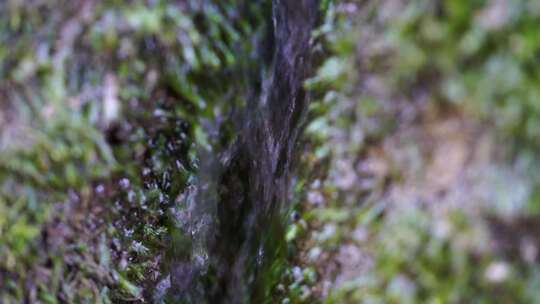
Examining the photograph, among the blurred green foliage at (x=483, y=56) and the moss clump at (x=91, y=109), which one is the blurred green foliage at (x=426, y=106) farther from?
the moss clump at (x=91, y=109)

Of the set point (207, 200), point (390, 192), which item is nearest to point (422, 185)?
point (390, 192)

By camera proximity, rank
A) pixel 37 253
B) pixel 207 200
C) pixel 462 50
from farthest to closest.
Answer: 1. pixel 207 200
2. pixel 37 253
3. pixel 462 50

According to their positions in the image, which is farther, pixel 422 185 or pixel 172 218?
pixel 172 218

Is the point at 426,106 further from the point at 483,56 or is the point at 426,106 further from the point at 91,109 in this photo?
the point at 91,109

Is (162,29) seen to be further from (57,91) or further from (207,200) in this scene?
(207,200)

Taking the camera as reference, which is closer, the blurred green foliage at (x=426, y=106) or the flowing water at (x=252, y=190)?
the blurred green foliage at (x=426, y=106)

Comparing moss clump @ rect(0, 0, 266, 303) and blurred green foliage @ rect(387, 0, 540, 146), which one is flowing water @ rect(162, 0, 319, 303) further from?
blurred green foliage @ rect(387, 0, 540, 146)

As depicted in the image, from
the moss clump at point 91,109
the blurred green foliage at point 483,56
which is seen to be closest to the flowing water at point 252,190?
the moss clump at point 91,109

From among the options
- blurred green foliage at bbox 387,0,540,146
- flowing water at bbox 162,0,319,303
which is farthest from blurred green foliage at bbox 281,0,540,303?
flowing water at bbox 162,0,319,303
